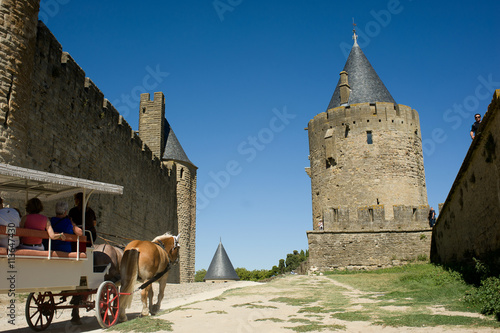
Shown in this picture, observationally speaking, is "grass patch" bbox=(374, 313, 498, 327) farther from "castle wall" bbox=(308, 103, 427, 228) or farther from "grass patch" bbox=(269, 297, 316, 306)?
"castle wall" bbox=(308, 103, 427, 228)

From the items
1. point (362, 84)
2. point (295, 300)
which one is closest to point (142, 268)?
point (295, 300)

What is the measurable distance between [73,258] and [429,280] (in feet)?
24.0

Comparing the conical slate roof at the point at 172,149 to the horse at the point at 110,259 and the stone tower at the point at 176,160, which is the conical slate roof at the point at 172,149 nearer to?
the stone tower at the point at 176,160

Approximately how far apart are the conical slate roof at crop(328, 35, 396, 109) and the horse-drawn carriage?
2007 centimetres

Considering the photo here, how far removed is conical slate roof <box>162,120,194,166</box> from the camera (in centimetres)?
2519

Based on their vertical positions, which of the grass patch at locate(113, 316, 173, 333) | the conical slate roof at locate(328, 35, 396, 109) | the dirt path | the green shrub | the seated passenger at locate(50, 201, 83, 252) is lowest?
the dirt path

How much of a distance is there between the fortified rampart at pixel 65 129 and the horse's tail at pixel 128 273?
370 centimetres

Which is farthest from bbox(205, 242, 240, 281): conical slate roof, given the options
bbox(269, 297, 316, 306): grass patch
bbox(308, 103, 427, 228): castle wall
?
bbox(269, 297, 316, 306): grass patch

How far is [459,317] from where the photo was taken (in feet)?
16.5

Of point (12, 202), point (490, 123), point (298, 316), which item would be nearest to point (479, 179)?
point (490, 123)

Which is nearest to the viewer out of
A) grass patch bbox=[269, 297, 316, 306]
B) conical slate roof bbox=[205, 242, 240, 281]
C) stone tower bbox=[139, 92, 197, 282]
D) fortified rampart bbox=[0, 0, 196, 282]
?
grass patch bbox=[269, 297, 316, 306]

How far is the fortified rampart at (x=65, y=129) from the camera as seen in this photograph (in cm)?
868

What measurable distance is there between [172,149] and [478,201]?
1916 cm

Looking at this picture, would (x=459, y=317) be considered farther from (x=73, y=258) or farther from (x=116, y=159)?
(x=116, y=159)
